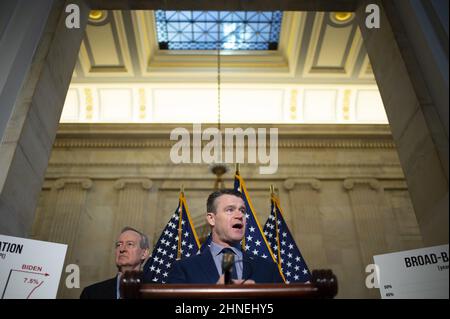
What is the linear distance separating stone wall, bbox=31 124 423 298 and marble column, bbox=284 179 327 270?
2 centimetres

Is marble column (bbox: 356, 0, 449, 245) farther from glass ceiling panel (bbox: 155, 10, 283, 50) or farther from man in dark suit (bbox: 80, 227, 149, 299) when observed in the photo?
glass ceiling panel (bbox: 155, 10, 283, 50)

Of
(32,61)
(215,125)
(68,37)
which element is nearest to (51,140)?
(32,61)

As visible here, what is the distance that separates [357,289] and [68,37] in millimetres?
7712

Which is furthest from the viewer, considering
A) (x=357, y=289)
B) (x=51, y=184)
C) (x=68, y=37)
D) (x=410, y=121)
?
(x=51, y=184)

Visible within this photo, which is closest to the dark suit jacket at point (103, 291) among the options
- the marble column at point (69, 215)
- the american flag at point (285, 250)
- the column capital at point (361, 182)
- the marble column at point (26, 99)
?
the marble column at point (26, 99)

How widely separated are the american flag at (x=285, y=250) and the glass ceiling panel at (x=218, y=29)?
5371 millimetres

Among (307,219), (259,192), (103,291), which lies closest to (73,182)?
(259,192)

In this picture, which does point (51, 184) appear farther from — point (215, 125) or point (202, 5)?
point (202, 5)

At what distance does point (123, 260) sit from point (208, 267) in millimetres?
1052

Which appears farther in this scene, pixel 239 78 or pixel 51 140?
pixel 239 78

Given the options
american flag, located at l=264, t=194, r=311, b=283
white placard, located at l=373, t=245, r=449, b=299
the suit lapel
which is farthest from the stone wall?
the suit lapel

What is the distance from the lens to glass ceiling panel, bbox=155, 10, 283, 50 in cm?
963

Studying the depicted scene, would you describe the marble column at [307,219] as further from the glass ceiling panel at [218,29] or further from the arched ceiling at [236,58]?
the glass ceiling panel at [218,29]

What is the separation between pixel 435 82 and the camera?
3.08m
